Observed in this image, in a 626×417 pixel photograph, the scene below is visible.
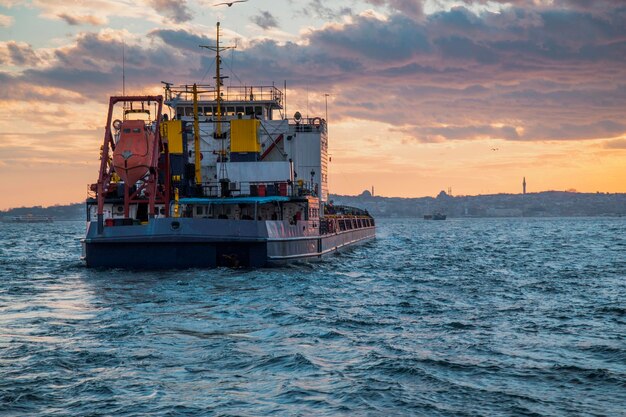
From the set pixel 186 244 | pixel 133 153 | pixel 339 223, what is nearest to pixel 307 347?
pixel 186 244

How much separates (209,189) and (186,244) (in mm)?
10347

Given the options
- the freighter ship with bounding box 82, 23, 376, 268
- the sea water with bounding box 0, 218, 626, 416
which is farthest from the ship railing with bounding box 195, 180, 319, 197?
the sea water with bounding box 0, 218, 626, 416

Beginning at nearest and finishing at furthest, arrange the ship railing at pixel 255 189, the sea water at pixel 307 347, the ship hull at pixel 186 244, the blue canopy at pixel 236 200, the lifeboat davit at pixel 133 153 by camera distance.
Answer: the sea water at pixel 307 347, the ship hull at pixel 186 244, the blue canopy at pixel 236 200, the lifeboat davit at pixel 133 153, the ship railing at pixel 255 189

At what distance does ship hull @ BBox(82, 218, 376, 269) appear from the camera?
1247 inches

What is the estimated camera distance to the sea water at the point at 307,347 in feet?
A: 39.4

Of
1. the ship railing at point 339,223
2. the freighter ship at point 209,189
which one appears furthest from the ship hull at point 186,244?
the ship railing at point 339,223

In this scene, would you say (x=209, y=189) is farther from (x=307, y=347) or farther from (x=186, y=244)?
(x=307, y=347)

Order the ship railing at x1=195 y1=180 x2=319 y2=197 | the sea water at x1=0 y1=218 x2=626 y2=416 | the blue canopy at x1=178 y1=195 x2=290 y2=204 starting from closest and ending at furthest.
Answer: the sea water at x1=0 y1=218 x2=626 y2=416
the blue canopy at x1=178 y1=195 x2=290 y2=204
the ship railing at x1=195 y1=180 x2=319 y2=197

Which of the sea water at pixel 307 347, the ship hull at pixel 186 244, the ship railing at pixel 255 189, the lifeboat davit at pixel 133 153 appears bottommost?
the sea water at pixel 307 347

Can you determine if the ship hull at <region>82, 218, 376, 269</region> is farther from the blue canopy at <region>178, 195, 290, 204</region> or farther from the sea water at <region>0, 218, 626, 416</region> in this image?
the sea water at <region>0, 218, 626, 416</region>

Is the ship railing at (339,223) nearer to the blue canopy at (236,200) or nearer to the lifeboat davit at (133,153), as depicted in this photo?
the blue canopy at (236,200)

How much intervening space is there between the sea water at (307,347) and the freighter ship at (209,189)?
2.53 metres

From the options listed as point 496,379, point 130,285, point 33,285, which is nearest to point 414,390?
point 496,379

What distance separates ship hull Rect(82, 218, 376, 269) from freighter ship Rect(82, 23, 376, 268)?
0.04m
